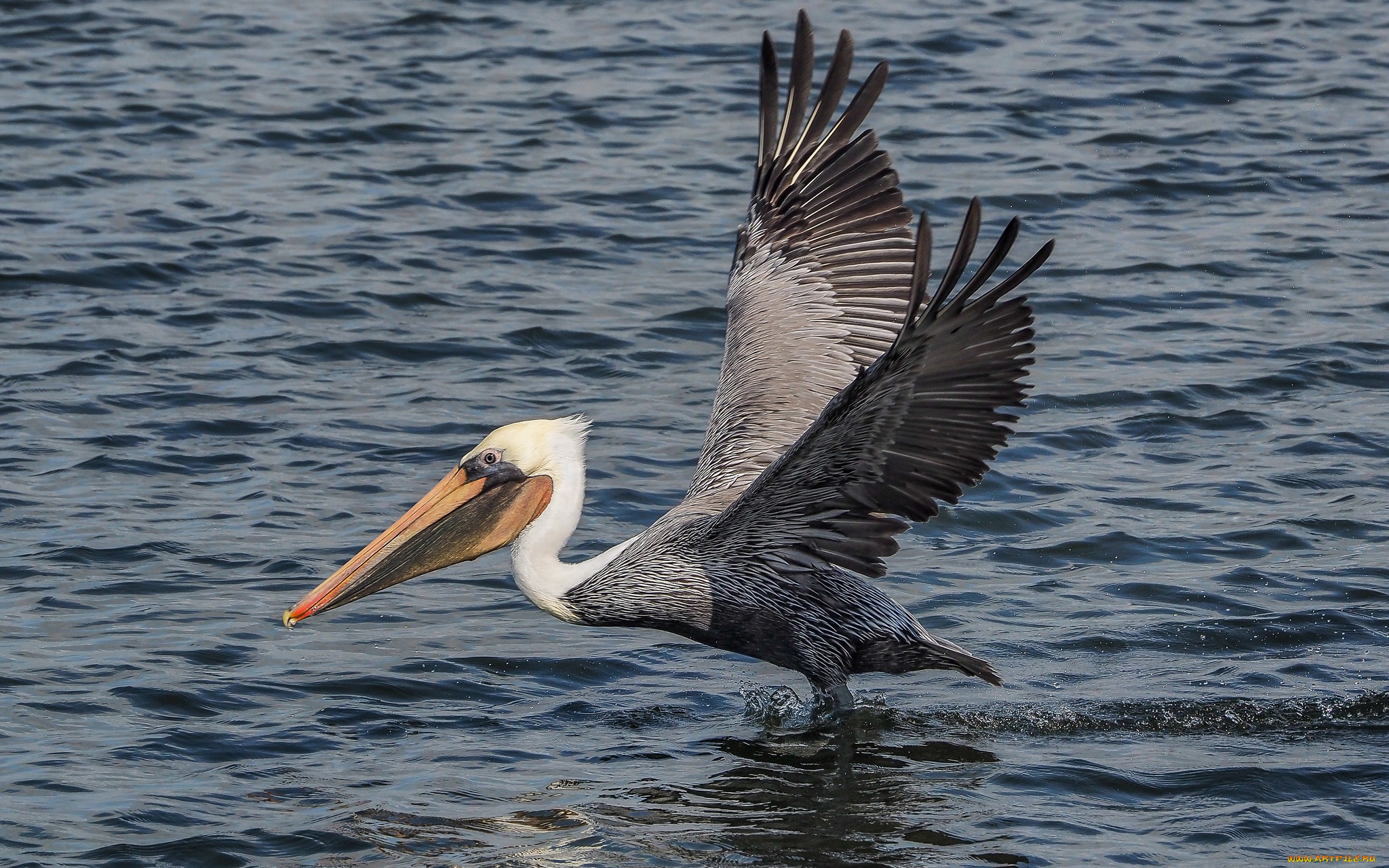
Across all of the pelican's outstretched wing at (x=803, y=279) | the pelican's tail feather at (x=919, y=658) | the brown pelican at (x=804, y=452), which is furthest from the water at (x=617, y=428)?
the pelican's outstretched wing at (x=803, y=279)

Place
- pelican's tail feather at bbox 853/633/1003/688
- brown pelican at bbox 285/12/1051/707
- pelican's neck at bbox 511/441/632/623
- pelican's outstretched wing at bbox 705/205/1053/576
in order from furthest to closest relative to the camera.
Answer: pelican's neck at bbox 511/441/632/623, pelican's tail feather at bbox 853/633/1003/688, brown pelican at bbox 285/12/1051/707, pelican's outstretched wing at bbox 705/205/1053/576

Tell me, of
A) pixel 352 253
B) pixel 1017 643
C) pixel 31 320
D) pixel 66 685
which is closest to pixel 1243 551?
pixel 1017 643

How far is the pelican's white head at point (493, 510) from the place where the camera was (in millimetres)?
6832

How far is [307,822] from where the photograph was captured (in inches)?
229

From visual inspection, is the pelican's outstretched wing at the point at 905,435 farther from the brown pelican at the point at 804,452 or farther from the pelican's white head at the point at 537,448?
the pelican's white head at the point at 537,448

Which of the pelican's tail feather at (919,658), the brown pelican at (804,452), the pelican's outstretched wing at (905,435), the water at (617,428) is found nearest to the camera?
the pelican's outstretched wing at (905,435)

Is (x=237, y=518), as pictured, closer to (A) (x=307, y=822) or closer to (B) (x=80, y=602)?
(B) (x=80, y=602)

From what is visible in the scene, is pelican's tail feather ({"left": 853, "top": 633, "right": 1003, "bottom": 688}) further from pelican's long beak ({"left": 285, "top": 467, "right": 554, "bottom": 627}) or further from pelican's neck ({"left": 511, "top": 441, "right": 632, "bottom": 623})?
pelican's long beak ({"left": 285, "top": 467, "right": 554, "bottom": 627})

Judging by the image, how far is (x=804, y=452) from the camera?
5.91 metres

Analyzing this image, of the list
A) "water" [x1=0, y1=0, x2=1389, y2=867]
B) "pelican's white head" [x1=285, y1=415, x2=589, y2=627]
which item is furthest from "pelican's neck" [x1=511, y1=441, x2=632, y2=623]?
"water" [x1=0, y1=0, x2=1389, y2=867]

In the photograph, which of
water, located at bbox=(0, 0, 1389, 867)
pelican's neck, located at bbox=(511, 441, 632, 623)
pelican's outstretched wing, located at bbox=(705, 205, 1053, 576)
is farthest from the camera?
pelican's neck, located at bbox=(511, 441, 632, 623)

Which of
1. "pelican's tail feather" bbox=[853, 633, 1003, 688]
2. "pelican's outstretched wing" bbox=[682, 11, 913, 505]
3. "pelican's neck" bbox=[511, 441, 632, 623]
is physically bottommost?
"pelican's tail feather" bbox=[853, 633, 1003, 688]

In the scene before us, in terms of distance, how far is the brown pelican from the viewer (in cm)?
570

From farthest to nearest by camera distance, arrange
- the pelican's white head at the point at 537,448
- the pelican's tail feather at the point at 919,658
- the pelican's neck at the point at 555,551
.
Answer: the pelican's white head at the point at 537,448
the pelican's neck at the point at 555,551
the pelican's tail feather at the point at 919,658
